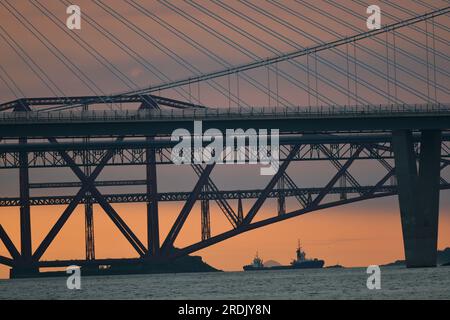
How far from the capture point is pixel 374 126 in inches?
5404

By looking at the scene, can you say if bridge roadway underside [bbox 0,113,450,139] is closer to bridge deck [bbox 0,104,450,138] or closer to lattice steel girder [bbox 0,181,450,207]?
bridge deck [bbox 0,104,450,138]

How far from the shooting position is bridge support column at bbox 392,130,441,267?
456 ft

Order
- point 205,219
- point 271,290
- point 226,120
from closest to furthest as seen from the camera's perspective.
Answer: point 271,290
point 226,120
point 205,219

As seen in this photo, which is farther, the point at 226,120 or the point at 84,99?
the point at 84,99

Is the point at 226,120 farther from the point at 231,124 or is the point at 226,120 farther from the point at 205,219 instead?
the point at 205,219

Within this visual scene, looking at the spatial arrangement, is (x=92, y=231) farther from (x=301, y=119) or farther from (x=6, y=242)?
(x=301, y=119)

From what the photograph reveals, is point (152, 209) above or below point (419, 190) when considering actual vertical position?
above

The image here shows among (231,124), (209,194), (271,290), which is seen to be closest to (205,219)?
(209,194)

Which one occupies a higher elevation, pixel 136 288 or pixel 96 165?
pixel 96 165

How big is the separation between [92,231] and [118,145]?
16.9 m

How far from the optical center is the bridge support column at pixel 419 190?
5477 inches

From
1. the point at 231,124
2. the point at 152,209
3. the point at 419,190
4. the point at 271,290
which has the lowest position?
the point at 271,290

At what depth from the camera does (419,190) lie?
13962 cm

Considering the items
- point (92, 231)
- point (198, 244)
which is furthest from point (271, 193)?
point (92, 231)
